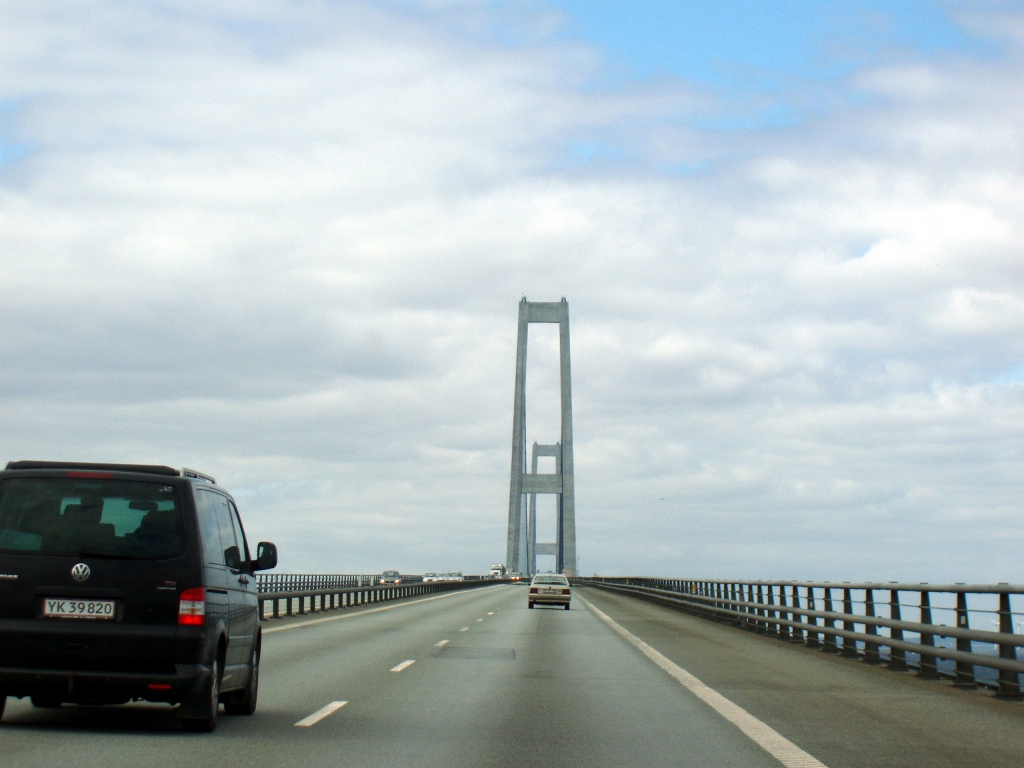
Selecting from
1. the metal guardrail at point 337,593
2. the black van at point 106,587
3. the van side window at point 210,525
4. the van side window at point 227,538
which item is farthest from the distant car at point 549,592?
the black van at point 106,587

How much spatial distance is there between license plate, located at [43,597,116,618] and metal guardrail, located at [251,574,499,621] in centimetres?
2073

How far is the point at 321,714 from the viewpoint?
1151 centimetres

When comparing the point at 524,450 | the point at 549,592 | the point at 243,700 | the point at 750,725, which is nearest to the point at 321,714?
the point at 243,700

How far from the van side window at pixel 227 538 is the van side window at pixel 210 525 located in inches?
3.8

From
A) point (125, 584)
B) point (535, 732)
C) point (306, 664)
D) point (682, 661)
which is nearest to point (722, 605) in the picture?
point (682, 661)

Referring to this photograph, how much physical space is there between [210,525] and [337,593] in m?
32.3

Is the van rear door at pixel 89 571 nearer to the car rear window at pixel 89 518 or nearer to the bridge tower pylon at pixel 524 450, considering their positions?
the car rear window at pixel 89 518

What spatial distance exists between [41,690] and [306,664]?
846 cm

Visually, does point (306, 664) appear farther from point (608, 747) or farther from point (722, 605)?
point (722, 605)

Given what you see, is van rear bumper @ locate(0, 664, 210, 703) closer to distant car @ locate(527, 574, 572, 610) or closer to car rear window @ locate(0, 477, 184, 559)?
car rear window @ locate(0, 477, 184, 559)

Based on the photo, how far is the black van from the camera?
365 inches

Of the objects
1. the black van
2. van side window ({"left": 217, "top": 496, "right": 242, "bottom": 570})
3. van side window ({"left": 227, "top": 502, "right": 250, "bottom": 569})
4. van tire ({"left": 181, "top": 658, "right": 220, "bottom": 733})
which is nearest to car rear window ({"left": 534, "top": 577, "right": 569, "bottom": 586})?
van side window ({"left": 227, "top": 502, "right": 250, "bottom": 569})

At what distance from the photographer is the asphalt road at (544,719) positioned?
29.7ft

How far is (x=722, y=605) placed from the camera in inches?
1363
